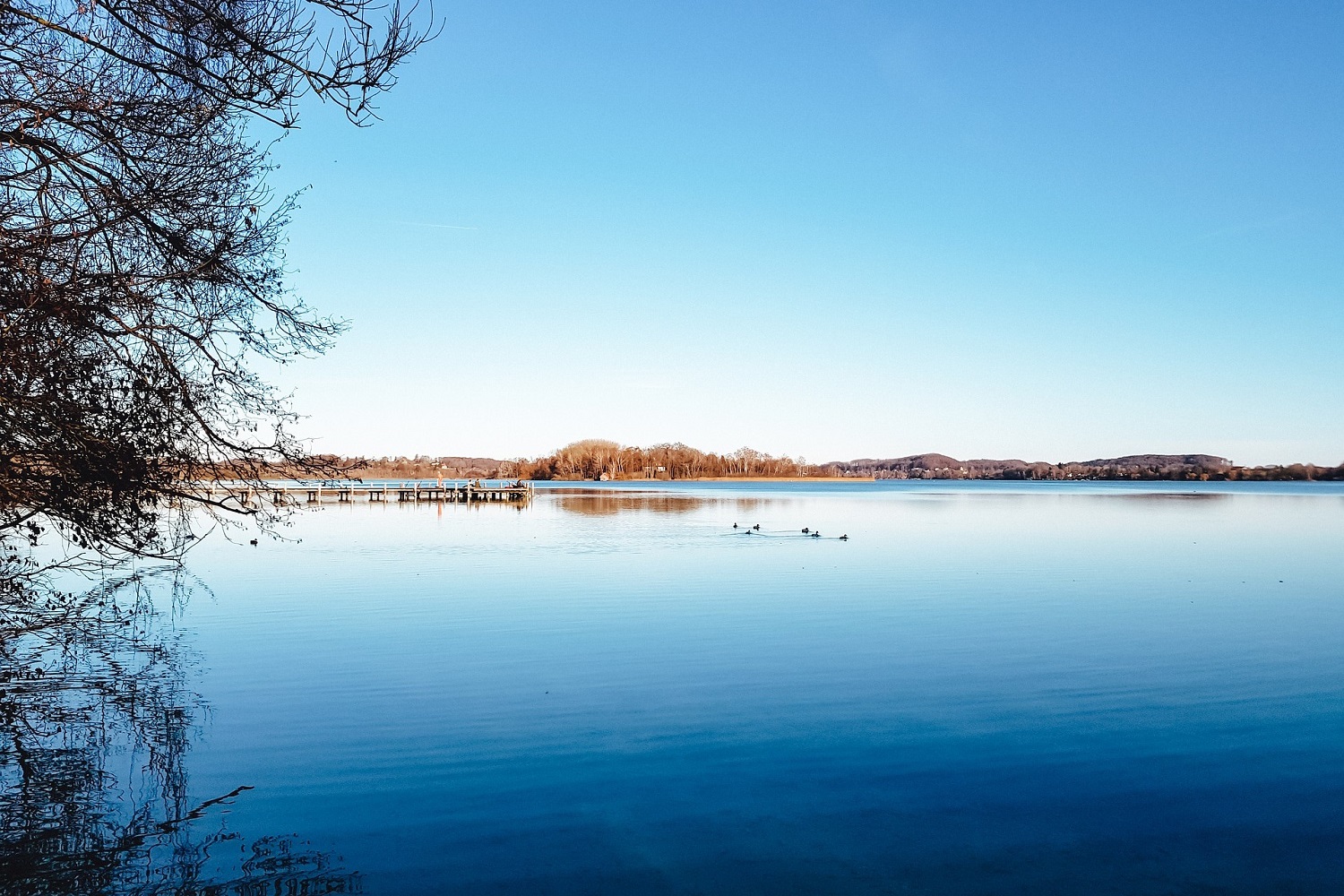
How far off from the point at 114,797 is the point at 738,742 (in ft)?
17.2

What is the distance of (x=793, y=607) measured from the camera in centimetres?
1823

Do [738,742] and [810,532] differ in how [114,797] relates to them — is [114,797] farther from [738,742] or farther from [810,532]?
[810,532]

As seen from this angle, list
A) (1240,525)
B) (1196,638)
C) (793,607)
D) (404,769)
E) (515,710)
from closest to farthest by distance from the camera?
(404,769), (515,710), (1196,638), (793,607), (1240,525)

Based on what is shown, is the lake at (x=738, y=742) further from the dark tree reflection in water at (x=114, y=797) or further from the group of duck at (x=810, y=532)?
the group of duck at (x=810, y=532)

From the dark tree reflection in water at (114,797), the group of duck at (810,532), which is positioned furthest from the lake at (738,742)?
the group of duck at (810,532)

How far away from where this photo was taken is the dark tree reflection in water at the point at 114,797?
19.4 feet

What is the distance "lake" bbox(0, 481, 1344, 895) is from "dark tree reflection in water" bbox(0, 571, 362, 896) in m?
0.05

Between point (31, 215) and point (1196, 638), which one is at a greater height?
point (31, 215)

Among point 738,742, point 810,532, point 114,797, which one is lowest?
point 738,742

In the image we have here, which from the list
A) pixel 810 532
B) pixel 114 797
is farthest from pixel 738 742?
pixel 810 532

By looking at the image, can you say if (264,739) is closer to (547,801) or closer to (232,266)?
(547,801)

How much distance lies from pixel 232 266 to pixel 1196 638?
580 inches

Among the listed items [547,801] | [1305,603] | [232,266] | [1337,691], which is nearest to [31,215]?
[232,266]

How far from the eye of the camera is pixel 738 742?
9.14 metres
